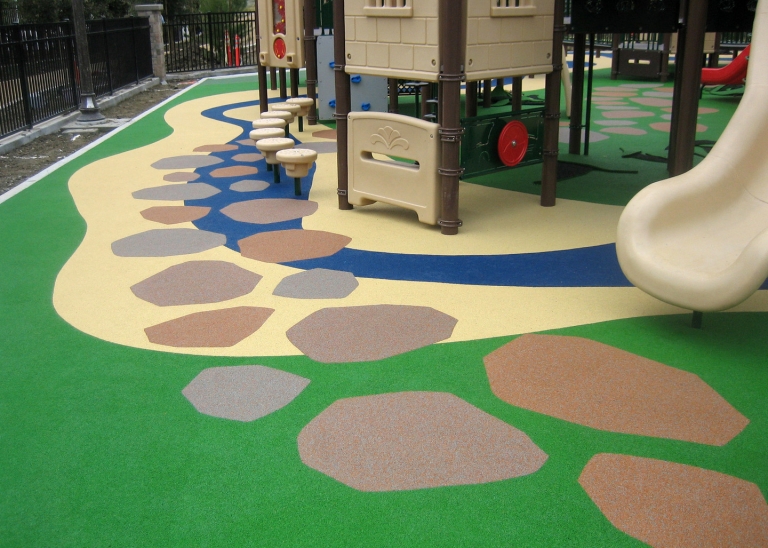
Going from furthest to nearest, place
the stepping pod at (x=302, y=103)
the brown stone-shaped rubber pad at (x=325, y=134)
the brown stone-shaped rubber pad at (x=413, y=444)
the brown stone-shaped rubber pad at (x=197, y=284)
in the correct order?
the brown stone-shaped rubber pad at (x=325, y=134) → the stepping pod at (x=302, y=103) → the brown stone-shaped rubber pad at (x=197, y=284) → the brown stone-shaped rubber pad at (x=413, y=444)

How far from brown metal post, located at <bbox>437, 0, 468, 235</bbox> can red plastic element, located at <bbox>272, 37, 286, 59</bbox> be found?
492 cm

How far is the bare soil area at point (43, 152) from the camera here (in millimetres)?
7148

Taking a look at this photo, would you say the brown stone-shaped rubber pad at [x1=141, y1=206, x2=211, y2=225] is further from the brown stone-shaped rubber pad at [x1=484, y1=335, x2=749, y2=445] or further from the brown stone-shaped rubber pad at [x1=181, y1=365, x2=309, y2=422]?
the brown stone-shaped rubber pad at [x1=484, y1=335, x2=749, y2=445]

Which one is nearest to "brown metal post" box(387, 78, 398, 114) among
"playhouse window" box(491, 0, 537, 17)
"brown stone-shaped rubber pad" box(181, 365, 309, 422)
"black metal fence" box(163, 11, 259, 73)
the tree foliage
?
"playhouse window" box(491, 0, 537, 17)

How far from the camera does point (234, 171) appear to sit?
708 cm

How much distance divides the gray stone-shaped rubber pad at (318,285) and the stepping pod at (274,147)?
237 centimetres

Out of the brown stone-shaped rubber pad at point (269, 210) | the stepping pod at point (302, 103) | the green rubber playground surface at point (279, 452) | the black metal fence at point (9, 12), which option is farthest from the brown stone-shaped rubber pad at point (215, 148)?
the black metal fence at point (9, 12)

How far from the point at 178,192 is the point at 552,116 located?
123 inches

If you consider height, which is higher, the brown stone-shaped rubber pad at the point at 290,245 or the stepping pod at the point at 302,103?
the stepping pod at the point at 302,103

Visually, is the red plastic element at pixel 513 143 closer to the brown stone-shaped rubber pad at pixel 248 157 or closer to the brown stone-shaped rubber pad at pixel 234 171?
the brown stone-shaped rubber pad at pixel 234 171

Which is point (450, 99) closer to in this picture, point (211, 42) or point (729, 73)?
point (729, 73)

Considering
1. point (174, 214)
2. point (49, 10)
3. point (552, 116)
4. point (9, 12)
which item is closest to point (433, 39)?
point (552, 116)

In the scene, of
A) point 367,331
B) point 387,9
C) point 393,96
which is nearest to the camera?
point 367,331

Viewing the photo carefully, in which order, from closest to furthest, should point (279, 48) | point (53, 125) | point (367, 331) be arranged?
point (367, 331)
point (279, 48)
point (53, 125)
